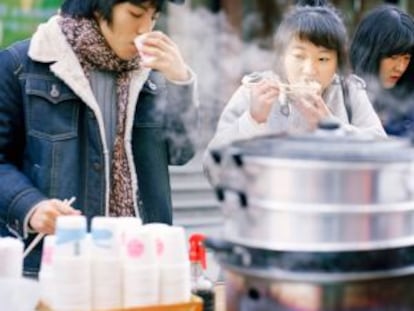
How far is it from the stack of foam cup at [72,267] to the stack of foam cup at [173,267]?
178mm

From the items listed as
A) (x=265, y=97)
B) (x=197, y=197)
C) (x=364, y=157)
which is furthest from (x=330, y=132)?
(x=197, y=197)

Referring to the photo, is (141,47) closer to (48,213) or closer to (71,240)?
(48,213)

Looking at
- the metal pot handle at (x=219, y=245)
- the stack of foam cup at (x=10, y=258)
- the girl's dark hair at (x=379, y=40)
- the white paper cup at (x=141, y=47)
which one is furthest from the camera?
the girl's dark hair at (x=379, y=40)

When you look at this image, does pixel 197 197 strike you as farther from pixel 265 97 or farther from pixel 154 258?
pixel 154 258

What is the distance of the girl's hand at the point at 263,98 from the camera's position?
2.60m

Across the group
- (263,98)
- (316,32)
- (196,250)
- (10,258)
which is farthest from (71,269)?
(316,32)

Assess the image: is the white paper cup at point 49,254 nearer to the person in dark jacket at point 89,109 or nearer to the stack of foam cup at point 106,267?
the stack of foam cup at point 106,267

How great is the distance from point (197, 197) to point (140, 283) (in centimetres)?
514

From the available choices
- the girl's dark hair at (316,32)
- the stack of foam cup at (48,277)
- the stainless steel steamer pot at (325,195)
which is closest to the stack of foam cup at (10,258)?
the stack of foam cup at (48,277)

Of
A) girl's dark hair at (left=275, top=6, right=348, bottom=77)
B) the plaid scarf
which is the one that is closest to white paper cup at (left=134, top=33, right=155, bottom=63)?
the plaid scarf

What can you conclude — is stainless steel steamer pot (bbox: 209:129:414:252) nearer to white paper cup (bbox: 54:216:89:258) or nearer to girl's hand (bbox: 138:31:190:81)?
white paper cup (bbox: 54:216:89:258)

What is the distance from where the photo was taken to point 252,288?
63.1 inches

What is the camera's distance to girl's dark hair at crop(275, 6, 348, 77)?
2.73 metres

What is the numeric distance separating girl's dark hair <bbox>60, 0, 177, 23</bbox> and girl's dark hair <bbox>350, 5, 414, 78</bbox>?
1.17 metres
